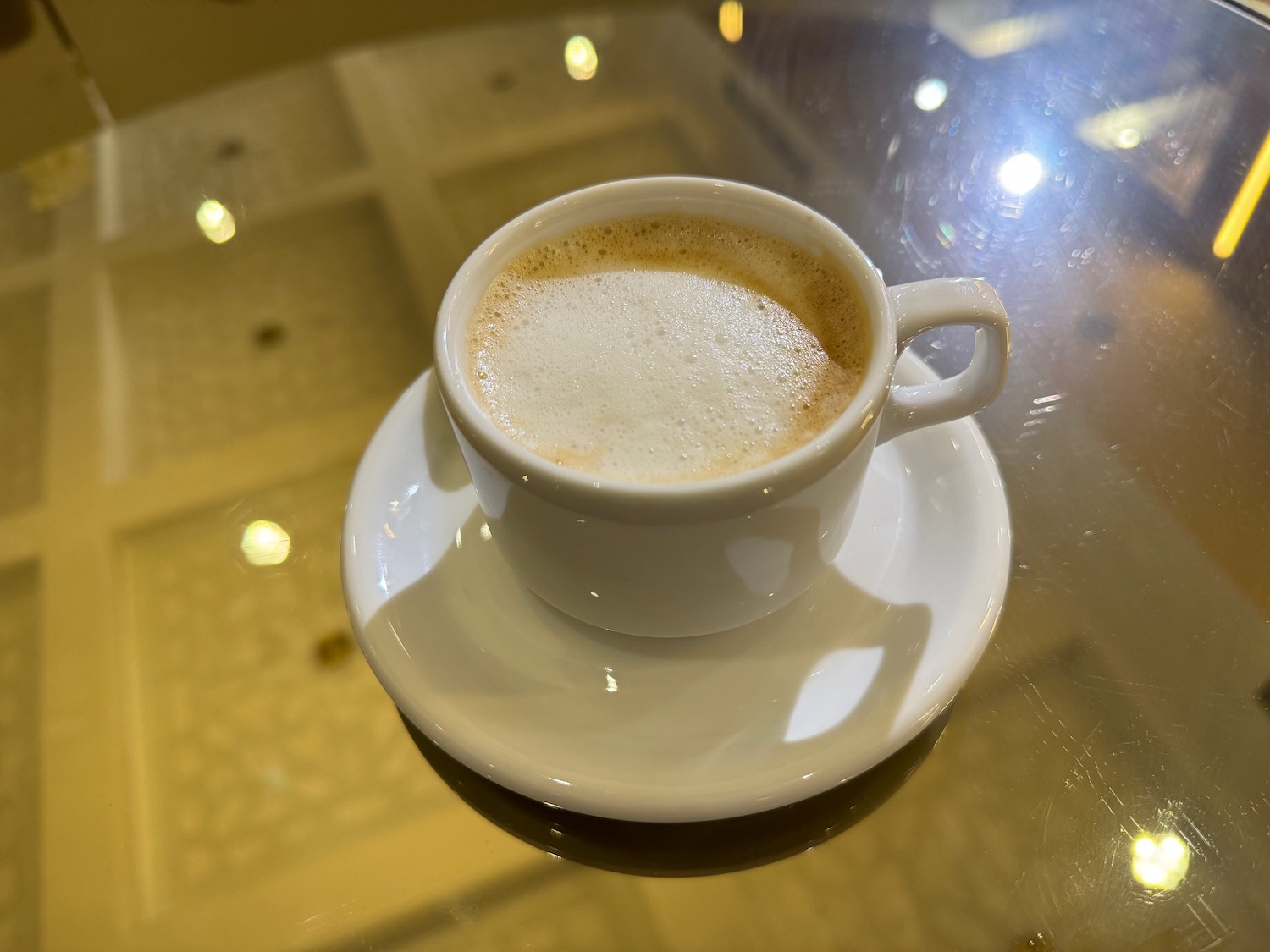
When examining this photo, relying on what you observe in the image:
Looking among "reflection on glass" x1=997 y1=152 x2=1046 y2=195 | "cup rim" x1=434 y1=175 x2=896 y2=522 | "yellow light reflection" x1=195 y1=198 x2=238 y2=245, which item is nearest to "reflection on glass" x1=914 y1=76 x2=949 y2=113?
"reflection on glass" x1=997 y1=152 x2=1046 y2=195

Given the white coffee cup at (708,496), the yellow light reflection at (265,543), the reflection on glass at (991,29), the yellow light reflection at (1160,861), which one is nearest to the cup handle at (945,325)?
the white coffee cup at (708,496)

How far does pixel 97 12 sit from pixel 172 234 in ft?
3.25

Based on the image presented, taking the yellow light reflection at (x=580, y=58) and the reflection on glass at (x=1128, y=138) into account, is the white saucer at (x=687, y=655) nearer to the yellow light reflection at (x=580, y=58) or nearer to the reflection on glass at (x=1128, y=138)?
the reflection on glass at (x=1128, y=138)

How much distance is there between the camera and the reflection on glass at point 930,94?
3.42 feet

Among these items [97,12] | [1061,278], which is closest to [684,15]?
[1061,278]

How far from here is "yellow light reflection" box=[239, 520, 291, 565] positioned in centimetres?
72

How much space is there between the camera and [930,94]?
3.46ft

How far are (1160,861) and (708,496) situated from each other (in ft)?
1.13

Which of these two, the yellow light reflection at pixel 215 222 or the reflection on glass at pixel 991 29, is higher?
the yellow light reflection at pixel 215 222

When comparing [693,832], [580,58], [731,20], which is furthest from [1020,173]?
[693,832]

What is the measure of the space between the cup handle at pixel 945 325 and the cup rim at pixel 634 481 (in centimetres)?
2

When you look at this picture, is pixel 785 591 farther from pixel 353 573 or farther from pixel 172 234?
pixel 172 234

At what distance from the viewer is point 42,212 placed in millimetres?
983

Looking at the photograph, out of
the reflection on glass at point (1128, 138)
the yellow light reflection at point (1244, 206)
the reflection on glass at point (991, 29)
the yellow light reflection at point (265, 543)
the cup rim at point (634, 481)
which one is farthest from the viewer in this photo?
the reflection on glass at point (991, 29)
